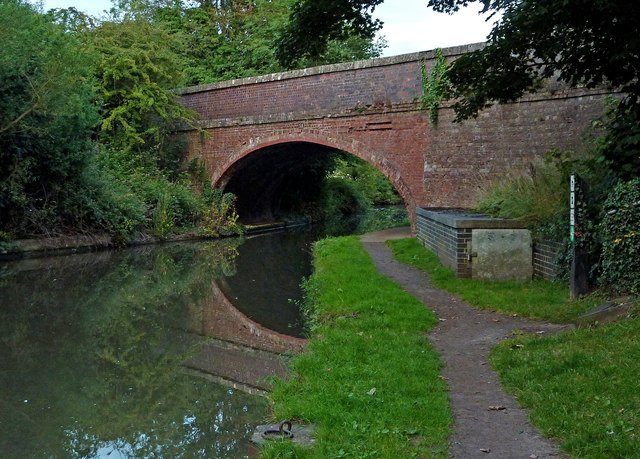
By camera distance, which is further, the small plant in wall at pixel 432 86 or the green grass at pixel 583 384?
the small plant in wall at pixel 432 86

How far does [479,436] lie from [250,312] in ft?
16.3

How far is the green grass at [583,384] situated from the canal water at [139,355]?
5.81 ft

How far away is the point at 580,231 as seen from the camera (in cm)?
600

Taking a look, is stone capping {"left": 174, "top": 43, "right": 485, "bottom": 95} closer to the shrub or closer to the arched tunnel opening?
the arched tunnel opening

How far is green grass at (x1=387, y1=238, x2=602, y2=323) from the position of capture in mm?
5652

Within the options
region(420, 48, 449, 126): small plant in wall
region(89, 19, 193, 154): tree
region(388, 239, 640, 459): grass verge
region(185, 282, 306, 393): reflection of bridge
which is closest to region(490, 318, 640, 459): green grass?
region(388, 239, 640, 459): grass verge

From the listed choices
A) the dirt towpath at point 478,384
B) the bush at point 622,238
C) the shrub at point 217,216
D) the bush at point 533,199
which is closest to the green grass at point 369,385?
the dirt towpath at point 478,384

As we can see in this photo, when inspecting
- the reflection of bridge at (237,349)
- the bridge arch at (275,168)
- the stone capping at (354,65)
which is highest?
the stone capping at (354,65)

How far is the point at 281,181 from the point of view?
2192 cm

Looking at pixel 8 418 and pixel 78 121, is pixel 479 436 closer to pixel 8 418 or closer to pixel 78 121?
pixel 8 418

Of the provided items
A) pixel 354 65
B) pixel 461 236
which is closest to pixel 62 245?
pixel 354 65

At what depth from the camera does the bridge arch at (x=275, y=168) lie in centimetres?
1482

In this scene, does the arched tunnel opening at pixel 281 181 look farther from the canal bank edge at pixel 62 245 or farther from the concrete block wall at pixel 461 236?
the concrete block wall at pixel 461 236

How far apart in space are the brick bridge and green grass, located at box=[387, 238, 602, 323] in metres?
5.27
